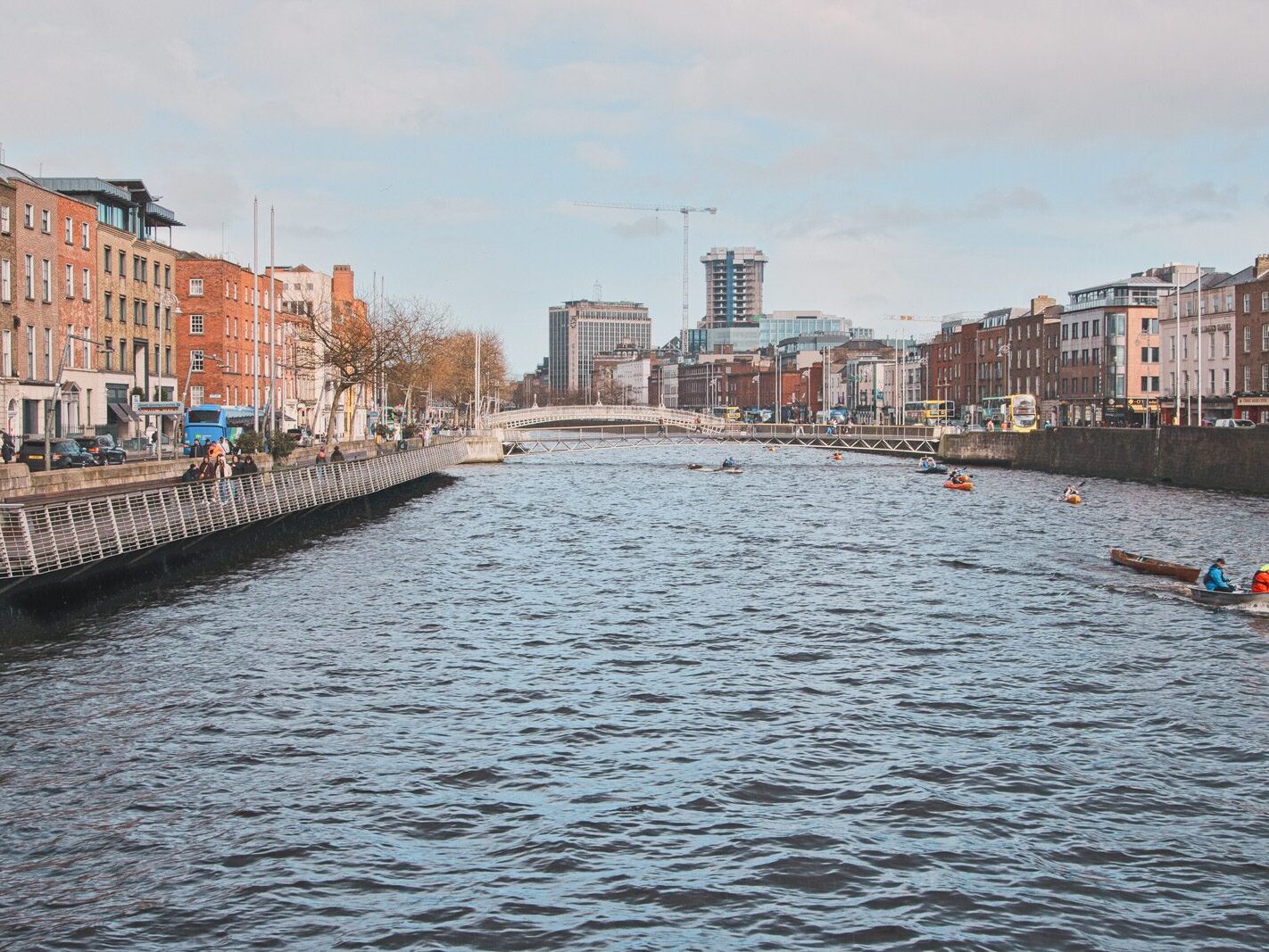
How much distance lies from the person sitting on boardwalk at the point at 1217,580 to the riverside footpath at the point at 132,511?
91.7 ft

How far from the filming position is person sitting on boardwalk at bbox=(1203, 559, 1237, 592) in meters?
36.7

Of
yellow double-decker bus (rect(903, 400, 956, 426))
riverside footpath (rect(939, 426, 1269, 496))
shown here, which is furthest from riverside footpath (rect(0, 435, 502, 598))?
yellow double-decker bus (rect(903, 400, 956, 426))

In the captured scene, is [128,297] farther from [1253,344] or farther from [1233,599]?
[1253,344]

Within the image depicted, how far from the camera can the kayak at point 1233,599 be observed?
3519cm

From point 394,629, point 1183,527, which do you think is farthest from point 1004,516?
point 394,629

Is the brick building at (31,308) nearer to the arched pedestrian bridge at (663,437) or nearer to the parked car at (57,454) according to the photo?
the parked car at (57,454)

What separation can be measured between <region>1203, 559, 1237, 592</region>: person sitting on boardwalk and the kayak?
0.69ft

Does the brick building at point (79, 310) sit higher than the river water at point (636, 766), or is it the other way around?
the brick building at point (79, 310)

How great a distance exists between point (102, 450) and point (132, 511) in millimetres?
29247

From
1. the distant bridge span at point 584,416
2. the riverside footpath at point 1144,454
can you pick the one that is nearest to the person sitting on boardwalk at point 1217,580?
the riverside footpath at point 1144,454

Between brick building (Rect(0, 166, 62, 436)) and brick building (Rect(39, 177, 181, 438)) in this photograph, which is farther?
brick building (Rect(39, 177, 181, 438))

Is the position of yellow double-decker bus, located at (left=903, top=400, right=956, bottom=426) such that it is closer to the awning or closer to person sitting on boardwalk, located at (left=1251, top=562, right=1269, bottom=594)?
the awning

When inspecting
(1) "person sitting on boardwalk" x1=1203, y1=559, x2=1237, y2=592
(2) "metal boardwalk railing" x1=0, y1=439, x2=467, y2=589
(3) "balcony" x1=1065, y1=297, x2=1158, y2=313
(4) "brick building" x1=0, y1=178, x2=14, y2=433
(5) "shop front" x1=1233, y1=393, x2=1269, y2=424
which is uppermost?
(3) "balcony" x1=1065, y1=297, x2=1158, y2=313

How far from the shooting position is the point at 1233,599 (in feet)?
118
